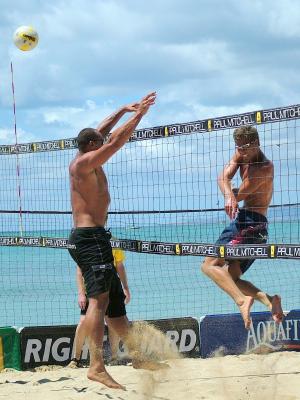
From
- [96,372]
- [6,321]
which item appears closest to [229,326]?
[96,372]

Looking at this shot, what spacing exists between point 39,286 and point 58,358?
15201mm

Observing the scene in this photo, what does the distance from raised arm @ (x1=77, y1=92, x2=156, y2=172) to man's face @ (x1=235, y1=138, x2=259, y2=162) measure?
2.99 feet

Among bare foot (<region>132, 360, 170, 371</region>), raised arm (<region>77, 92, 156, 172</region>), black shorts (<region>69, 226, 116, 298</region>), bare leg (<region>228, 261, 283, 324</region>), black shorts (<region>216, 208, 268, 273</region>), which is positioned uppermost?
raised arm (<region>77, 92, 156, 172</region>)

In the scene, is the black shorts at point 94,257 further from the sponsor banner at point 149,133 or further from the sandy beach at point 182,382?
the sponsor banner at point 149,133

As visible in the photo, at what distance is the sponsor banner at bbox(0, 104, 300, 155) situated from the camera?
5.79 m

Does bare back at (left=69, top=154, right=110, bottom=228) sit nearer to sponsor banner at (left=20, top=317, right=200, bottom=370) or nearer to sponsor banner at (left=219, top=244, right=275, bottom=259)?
sponsor banner at (left=219, top=244, right=275, bottom=259)

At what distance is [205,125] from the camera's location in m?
6.22

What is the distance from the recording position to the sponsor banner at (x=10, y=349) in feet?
24.3

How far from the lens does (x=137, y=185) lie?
7.25m

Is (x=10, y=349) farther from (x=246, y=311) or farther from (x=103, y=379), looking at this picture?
(x=246, y=311)

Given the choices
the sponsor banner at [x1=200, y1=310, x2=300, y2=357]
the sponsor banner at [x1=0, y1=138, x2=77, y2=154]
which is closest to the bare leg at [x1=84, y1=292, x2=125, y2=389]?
the sponsor banner at [x1=0, y1=138, x2=77, y2=154]

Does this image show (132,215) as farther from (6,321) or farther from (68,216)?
(6,321)

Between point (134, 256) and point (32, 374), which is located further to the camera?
point (134, 256)

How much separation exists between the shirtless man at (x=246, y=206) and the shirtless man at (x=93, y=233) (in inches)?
38.1
